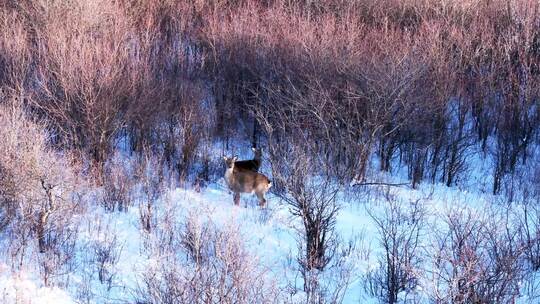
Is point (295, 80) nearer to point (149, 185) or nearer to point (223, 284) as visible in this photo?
point (149, 185)

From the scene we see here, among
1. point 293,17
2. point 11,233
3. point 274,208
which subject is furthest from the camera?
point 293,17

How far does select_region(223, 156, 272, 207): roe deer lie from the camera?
32.9 ft

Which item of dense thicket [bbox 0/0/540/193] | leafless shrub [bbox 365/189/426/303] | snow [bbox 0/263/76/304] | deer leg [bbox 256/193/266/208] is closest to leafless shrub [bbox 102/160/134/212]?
dense thicket [bbox 0/0/540/193]

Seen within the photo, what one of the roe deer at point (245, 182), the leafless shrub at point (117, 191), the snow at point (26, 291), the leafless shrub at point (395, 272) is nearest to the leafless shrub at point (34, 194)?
the snow at point (26, 291)

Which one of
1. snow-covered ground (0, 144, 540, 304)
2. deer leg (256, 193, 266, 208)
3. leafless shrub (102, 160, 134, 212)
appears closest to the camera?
snow-covered ground (0, 144, 540, 304)

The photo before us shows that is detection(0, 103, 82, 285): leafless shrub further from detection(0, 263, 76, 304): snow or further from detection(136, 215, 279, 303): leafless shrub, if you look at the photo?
detection(136, 215, 279, 303): leafless shrub

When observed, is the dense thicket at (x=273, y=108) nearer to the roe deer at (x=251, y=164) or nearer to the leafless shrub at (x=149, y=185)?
the leafless shrub at (x=149, y=185)

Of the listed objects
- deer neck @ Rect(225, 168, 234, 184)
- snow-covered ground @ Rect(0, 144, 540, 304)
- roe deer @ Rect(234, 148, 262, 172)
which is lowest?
snow-covered ground @ Rect(0, 144, 540, 304)

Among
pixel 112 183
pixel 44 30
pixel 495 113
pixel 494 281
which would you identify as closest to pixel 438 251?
pixel 494 281

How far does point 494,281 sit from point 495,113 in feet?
28.2

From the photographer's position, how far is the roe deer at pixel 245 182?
10.0 m

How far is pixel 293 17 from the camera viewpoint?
15.0 m

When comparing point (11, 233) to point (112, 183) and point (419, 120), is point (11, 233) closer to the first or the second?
point (112, 183)

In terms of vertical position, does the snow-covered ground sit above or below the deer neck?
below
